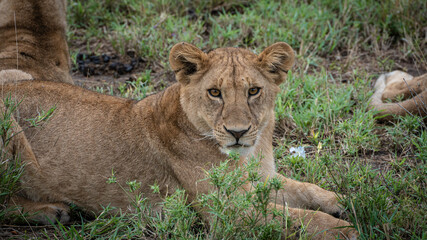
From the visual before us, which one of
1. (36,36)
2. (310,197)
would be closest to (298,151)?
(310,197)

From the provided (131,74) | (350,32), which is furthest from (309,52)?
(131,74)

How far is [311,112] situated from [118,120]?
1981 mm

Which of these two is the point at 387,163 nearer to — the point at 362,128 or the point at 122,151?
the point at 362,128

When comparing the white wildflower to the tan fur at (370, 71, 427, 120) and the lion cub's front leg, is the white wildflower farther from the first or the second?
the tan fur at (370, 71, 427, 120)

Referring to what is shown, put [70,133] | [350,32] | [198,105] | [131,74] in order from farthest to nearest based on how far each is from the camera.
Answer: [350,32]
[131,74]
[70,133]
[198,105]

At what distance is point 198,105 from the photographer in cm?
338

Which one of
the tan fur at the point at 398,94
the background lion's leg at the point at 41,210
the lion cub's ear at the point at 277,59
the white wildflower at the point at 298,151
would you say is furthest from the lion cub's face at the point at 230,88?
the tan fur at the point at 398,94

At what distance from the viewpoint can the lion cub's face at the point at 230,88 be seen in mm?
3188

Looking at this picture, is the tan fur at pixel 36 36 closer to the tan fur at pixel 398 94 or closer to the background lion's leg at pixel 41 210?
the background lion's leg at pixel 41 210

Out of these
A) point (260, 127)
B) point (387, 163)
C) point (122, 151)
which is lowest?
point (387, 163)

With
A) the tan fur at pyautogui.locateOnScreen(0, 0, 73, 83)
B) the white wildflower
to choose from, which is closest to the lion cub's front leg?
the white wildflower

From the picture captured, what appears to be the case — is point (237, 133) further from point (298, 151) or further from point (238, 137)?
point (298, 151)

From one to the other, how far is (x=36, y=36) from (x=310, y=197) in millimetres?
3273

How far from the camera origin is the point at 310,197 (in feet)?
12.1
